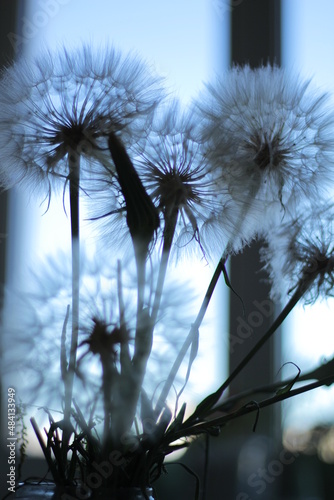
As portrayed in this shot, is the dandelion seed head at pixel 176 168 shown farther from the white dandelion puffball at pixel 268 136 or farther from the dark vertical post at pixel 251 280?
the dark vertical post at pixel 251 280

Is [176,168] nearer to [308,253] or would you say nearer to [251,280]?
[308,253]

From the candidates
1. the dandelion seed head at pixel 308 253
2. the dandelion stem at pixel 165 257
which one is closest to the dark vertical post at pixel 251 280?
the dandelion seed head at pixel 308 253

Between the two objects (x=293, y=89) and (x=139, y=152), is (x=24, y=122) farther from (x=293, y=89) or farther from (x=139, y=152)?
(x=293, y=89)

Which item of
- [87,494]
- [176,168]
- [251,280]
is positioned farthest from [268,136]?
[251,280]

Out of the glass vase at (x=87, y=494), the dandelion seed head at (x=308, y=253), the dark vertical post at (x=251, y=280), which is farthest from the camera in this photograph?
the dark vertical post at (x=251, y=280)

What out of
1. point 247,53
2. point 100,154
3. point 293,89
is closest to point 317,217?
point 293,89
